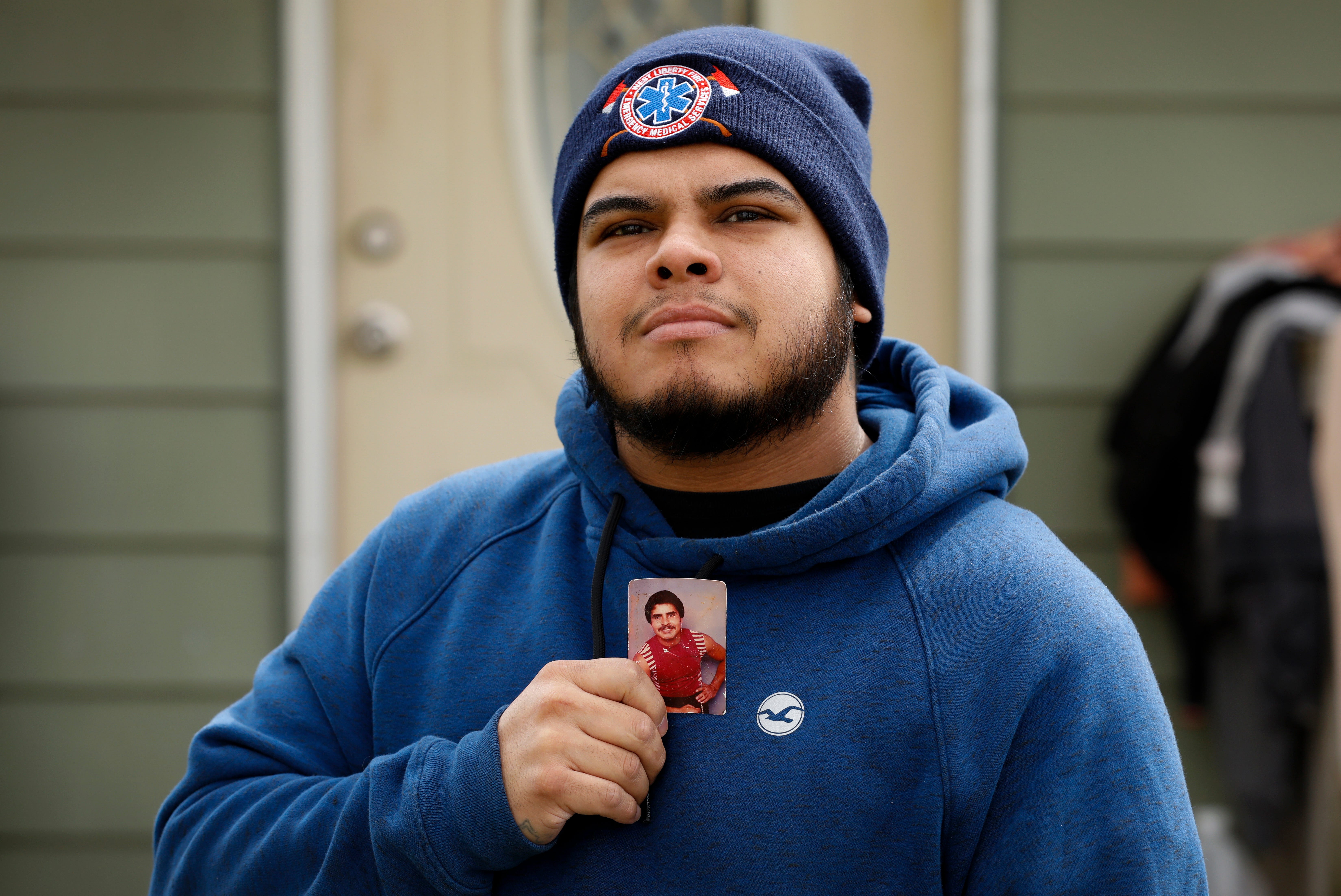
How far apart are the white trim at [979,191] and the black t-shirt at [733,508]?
1.20 meters

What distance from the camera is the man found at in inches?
36.5

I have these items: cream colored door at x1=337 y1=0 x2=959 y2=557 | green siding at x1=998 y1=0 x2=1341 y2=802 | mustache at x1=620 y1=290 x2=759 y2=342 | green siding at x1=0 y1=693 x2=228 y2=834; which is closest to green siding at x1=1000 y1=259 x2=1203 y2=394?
green siding at x1=998 y1=0 x2=1341 y2=802

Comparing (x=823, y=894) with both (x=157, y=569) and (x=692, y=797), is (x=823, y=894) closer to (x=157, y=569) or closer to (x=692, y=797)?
(x=692, y=797)

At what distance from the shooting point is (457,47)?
2.21 m

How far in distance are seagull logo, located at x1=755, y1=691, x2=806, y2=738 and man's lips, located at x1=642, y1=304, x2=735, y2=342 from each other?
31cm

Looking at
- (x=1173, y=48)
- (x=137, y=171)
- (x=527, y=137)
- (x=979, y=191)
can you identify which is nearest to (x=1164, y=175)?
(x=1173, y=48)

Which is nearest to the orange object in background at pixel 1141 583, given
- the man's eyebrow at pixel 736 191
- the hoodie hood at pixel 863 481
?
the hoodie hood at pixel 863 481

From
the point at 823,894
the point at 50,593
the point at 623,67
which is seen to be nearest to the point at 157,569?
the point at 50,593

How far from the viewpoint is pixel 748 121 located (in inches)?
39.7

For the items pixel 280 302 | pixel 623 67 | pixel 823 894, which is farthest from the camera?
pixel 280 302

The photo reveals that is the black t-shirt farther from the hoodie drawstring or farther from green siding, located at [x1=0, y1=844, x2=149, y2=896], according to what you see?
green siding, located at [x1=0, y1=844, x2=149, y2=896]

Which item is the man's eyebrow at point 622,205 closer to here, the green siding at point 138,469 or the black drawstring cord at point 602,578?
the black drawstring cord at point 602,578

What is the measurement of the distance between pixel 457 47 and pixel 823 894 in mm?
1855

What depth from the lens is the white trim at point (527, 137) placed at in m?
2.21
